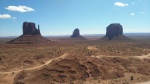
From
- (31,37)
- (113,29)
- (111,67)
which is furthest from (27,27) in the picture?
(111,67)

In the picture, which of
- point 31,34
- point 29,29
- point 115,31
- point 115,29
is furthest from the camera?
point 115,31

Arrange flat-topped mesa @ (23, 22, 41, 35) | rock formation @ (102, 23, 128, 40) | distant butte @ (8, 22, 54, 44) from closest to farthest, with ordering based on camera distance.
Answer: distant butte @ (8, 22, 54, 44), flat-topped mesa @ (23, 22, 41, 35), rock formation @ (102, 23, 128, 40)

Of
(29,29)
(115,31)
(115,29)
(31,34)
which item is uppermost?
(115,29)

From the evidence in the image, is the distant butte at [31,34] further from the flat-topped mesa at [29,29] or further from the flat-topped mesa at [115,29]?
the flat-topped mesa at [115,29]

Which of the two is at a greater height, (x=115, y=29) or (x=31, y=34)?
(x=115, y=29)

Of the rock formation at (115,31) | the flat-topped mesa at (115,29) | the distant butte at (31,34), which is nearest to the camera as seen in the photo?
the distant butte at (31,34)

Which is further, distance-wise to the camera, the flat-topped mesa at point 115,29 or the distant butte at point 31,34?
the flat-topped mesa at point 115,29

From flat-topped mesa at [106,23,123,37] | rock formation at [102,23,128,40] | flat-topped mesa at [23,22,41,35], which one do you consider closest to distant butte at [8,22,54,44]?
flat-topped mesa at [23,22,41,35]

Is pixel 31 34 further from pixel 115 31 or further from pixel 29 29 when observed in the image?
pixel 115 31

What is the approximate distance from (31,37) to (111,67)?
280 ft

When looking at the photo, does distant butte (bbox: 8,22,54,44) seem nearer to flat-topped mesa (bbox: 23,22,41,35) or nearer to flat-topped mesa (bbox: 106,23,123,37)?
flat-topped mesa (bbox: 23,22,41,35)

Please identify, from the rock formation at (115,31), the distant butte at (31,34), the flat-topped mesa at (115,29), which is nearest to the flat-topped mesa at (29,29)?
the distant butte at (31,34)

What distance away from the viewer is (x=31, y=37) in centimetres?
13438

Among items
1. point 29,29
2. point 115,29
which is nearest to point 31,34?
point 29,29
